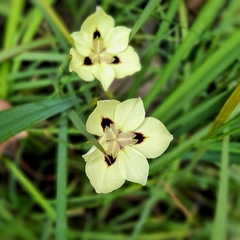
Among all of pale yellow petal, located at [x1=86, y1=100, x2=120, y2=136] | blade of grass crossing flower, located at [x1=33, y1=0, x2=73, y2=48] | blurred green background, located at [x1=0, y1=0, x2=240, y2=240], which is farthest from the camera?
blade of grass crossing flower, located at [x1=33, y1=0, x2=73, y2=48]

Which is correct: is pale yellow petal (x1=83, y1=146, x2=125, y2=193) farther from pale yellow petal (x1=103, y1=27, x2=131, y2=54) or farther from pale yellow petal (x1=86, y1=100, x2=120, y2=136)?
pale yellow petal (x1=103, y1=27, x2=131, y2=54)

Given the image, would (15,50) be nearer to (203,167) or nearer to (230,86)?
(230,86)

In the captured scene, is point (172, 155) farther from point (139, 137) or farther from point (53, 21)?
point (53, 21)

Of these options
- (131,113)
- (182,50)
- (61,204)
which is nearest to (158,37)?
(182,50)

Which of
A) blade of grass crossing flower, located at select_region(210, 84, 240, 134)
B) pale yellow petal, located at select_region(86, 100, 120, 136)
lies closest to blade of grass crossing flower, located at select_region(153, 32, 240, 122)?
blade of grass crossing flower, located at select_region(210, 84, 240, 134)

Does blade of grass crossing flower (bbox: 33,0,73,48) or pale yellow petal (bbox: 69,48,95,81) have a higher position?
blade of grass crossing flower (bbox: 33,0,73,48)

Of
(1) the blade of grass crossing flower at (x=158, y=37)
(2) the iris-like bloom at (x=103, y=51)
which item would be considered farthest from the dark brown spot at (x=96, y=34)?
(1) the blade of grass crossing flower at (x=158, y=37)

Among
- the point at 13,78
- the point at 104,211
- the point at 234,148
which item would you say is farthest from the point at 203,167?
the point at 13,78

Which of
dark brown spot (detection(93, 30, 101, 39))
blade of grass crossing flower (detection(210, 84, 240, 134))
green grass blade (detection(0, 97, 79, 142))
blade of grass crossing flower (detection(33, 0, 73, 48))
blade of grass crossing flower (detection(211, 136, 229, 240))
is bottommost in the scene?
blade of grass crossing flower (detection(211, 136, 229, 240))
